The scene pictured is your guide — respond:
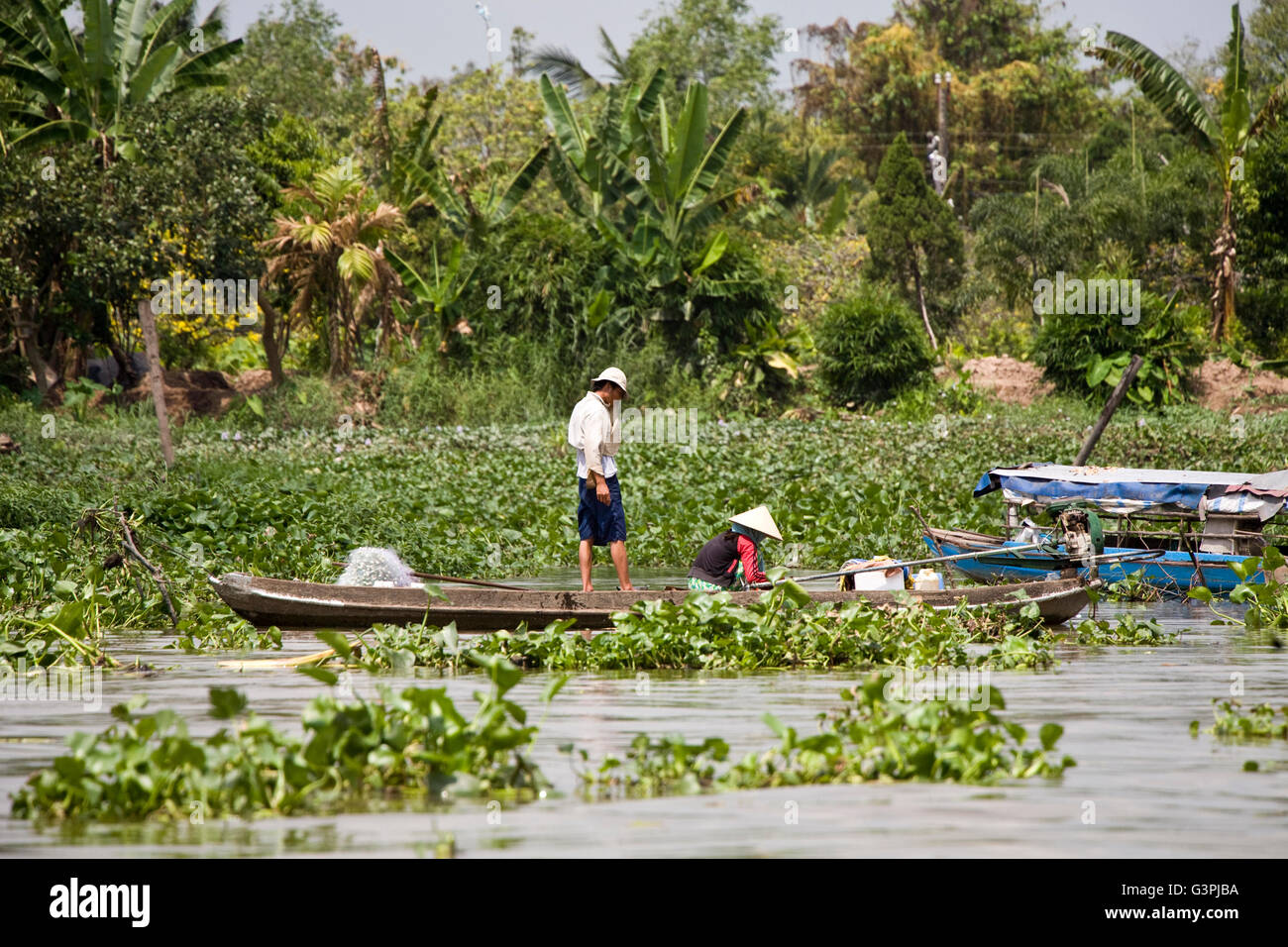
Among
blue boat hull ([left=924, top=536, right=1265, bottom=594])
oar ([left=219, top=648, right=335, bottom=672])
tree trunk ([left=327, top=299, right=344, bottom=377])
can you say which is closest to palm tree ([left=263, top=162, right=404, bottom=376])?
tree trunk ([left=327, top=299, right=344, bottom=377])

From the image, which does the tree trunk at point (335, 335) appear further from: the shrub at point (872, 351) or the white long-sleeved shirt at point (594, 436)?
the white long-sleeved shirt at point (594, 436)

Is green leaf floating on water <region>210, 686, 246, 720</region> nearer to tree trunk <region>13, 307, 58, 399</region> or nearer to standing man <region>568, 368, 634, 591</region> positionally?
standing man <region>568, 368, 634, 591</region>

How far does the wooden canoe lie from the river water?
1705 millimetres

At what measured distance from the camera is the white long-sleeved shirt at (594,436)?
9.90 m

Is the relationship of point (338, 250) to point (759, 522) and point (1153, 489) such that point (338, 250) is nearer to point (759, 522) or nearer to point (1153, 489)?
point (1153, 489)

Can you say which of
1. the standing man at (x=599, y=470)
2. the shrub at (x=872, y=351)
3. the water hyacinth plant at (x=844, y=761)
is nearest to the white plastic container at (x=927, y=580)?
the standing man at (x=599, y=470)

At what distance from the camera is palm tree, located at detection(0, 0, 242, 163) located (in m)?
21.7

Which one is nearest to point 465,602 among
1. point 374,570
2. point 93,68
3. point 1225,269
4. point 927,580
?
point 374,570

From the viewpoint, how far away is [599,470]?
995 centimetres

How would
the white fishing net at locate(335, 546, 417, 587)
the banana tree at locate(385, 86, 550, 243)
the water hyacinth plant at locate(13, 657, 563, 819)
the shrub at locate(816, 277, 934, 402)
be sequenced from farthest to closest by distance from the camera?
1. the shrub at locate(816, 277, 934, 402)
2. the banana tree at locate(385, 86, 550, 243)
3. the white fishing net at locate(335, 546, 417, 587)
4. the water hyacinth plant at locate(13, 657, 563, 819)

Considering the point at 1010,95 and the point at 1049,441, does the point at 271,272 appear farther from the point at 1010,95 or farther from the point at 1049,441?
the point at 1010,95

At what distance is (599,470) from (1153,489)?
518cm

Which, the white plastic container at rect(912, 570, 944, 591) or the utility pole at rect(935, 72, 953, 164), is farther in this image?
the utility pole at rect(935, 72, 953, 164)

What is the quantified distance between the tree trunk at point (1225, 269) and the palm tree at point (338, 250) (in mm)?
14040
